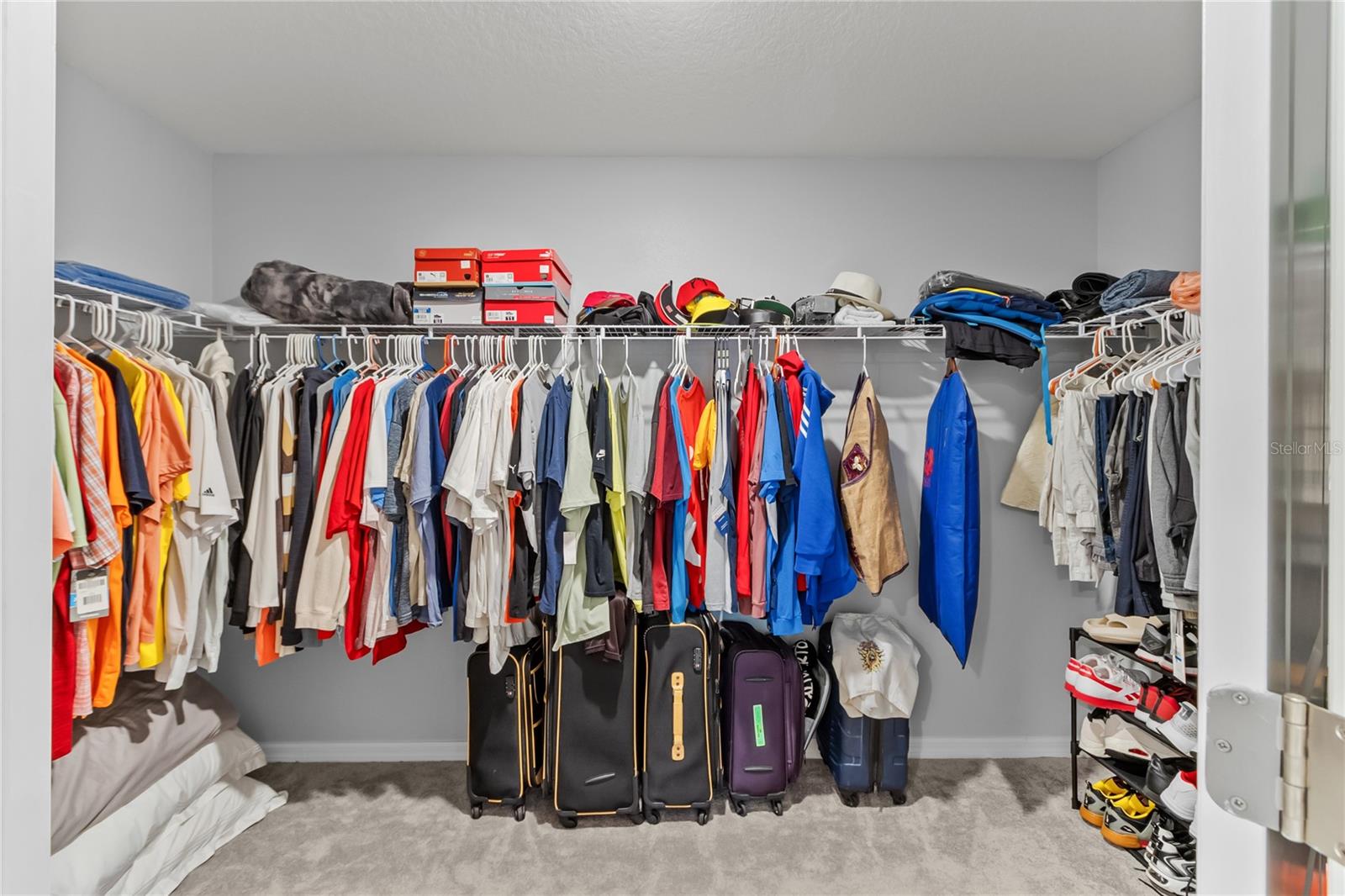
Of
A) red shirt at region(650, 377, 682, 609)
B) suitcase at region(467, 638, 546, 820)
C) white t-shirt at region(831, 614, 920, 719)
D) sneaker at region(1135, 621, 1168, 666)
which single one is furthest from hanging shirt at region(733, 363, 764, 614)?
sneaker at region(1135, 621, 1168, 666)

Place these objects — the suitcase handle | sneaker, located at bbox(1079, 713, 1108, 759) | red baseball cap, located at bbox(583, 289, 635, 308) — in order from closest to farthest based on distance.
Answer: sneaker, located at bbox(1079, 713, 1108, 759)
the suitcase handle
red baseball cap, located at bbox(583, 289, 635, 308)

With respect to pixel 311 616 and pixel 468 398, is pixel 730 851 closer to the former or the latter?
pixel 311 616

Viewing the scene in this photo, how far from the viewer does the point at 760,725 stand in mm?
2309

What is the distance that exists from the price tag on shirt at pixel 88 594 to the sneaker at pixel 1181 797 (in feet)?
10.0

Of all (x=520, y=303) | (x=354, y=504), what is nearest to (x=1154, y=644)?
(x=520, y=303)

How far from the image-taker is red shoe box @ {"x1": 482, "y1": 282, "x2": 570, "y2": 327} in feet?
7.63

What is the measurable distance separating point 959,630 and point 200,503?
2.63m

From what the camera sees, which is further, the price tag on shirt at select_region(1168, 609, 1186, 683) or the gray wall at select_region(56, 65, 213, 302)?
the gray wall at select_region(56, 65, 213, 302)

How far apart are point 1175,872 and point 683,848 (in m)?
1.52

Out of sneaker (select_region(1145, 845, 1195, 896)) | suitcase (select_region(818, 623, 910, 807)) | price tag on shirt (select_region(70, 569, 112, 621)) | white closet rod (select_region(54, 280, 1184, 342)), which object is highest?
white closet rod (select_region(54, 280, 1184, 342))

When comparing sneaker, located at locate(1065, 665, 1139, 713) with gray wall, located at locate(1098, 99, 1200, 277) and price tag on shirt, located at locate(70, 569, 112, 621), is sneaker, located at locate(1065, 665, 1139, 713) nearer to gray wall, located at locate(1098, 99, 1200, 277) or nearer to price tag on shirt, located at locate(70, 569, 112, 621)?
gray wall, located at locate(1098, 99, 1200, 277)

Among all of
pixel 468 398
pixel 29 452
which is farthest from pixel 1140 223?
pixel 29 452

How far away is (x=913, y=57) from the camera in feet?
6.69

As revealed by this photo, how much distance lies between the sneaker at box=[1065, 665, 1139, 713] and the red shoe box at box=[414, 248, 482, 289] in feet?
8.63
